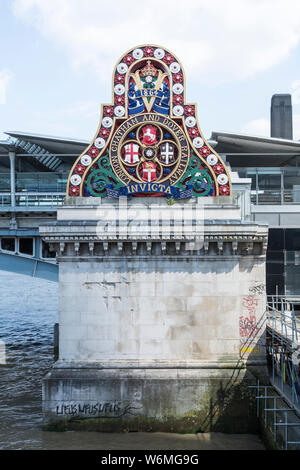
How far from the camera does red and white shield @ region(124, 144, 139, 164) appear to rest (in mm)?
26203

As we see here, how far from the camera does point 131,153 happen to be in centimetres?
2620

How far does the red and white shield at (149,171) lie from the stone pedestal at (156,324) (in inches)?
119

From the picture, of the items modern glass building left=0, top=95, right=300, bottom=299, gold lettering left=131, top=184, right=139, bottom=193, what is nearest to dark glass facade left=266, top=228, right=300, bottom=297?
modern glass building left=0, top=95, right=300, bottom=299

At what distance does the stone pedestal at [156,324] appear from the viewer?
24.0 metres

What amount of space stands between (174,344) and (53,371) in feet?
22.0

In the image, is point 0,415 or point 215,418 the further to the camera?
point 0,415

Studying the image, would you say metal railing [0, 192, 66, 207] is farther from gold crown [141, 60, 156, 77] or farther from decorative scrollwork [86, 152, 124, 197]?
gold crown [141, 60, 156, 77]

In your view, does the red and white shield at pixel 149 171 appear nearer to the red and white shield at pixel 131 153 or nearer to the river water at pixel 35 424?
the red and white shield at pixel 131 153

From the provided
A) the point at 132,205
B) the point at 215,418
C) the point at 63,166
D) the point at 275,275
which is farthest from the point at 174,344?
the point at 63,166

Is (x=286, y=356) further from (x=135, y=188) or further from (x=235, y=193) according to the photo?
(x=235, y=193)

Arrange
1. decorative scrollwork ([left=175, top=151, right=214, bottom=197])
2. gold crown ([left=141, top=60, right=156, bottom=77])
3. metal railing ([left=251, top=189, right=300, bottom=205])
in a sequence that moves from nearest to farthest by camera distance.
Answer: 1. decorative scrollwork ([left=175, top=151, right=214, bottom=197])
2. gold crown ([left=141, top=60, right=156, bottom=77])
3. metal railing ([left=251, top=189, right=300, bottom=205])

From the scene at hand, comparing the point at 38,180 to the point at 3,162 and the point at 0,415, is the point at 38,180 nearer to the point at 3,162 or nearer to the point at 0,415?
the point at 3,162

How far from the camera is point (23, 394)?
31.5 meters

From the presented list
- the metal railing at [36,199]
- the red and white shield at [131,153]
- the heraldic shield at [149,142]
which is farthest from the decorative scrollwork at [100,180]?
the metal railing at [36,199]
